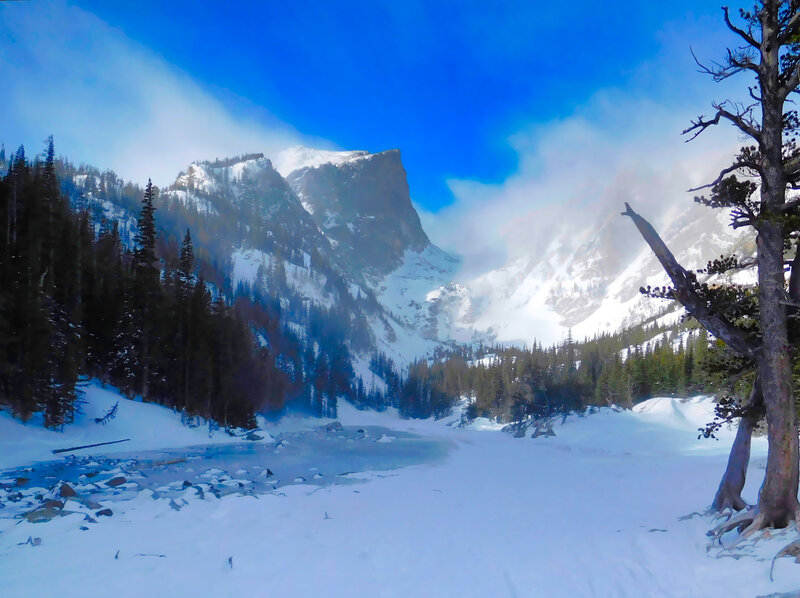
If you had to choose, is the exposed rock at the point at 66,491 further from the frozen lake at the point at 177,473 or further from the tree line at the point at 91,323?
the tree line at the point at 91,323

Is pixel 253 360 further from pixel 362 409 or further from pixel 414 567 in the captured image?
pixel 362 409

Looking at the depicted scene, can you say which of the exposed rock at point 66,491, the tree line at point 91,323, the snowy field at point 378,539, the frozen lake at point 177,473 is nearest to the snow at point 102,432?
the tree line at point 91,323

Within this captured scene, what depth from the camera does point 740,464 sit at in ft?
31.9

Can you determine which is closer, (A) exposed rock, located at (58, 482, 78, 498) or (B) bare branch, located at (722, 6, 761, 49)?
(B) bare branch, located at (722, 6, 761, 49)

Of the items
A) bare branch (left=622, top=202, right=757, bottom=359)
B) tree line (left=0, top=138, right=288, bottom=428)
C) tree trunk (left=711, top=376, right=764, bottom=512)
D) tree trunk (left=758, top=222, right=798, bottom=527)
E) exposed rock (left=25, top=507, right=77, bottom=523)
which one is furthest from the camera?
tree line (left=0, top=138, right=288, bottom=428)

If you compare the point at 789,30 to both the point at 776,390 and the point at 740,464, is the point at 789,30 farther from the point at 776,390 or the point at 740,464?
the point at 740,464

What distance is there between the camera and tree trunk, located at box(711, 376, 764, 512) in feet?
31.4

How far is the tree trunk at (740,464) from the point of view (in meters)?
9.59

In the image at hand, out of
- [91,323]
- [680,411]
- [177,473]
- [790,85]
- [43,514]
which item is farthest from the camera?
[680,411]

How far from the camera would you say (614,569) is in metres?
7.96

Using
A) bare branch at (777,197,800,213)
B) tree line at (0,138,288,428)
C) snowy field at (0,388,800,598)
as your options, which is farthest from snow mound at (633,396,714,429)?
tree line at (0,138,288,428)

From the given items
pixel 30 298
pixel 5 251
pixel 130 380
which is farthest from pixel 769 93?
pixel 130 380

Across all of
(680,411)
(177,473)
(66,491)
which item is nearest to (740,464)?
(66,491)

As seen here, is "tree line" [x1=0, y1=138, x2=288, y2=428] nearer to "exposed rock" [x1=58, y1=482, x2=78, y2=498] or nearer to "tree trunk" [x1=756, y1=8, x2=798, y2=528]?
"exposed rock" [x1=58, y1=482, x2=78, y2=498]
